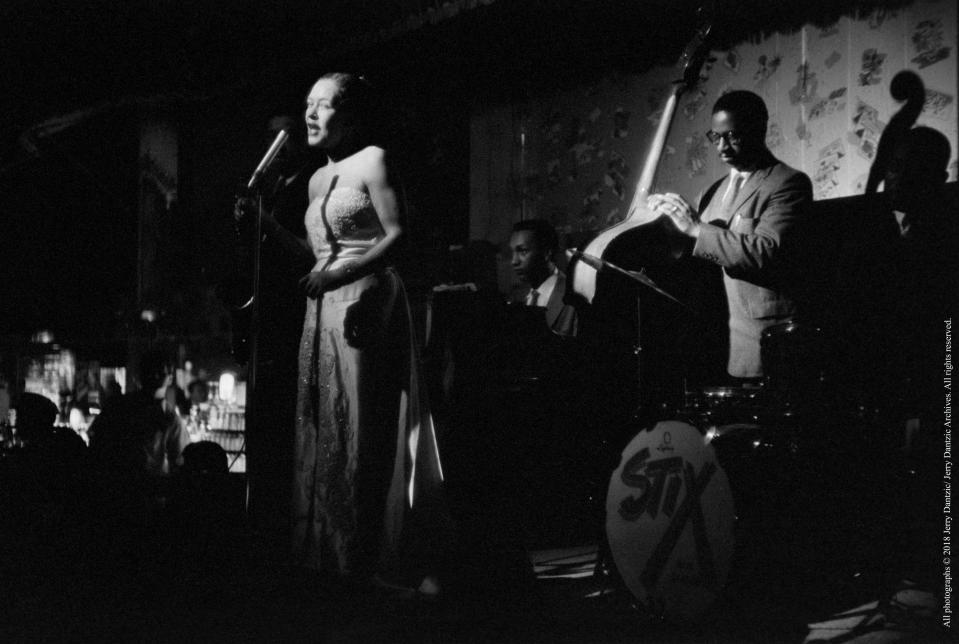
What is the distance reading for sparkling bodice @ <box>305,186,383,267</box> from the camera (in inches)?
121

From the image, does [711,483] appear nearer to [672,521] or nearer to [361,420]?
[672,521]

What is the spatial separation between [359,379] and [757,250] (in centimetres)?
150

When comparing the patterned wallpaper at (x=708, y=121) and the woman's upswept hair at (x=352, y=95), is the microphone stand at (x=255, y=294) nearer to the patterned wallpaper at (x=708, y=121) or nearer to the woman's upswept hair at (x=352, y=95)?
the woman's upswept hair at (x=352, y=95)

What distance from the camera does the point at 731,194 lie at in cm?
332

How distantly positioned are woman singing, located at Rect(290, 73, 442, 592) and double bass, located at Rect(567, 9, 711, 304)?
0.69 m

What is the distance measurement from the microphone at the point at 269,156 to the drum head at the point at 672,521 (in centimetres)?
161

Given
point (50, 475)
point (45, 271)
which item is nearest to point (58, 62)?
point (45, 271)

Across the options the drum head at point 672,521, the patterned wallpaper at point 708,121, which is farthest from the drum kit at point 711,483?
the patterned wallpaper at point 708,121

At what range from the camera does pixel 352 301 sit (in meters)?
3.09

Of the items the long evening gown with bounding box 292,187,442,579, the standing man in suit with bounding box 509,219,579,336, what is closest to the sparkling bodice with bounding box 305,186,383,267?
the long evening gown with bounding box 292,187,442,579

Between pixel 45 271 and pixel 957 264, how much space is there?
16.9ft

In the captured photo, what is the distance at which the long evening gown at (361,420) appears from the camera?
10.1 feet

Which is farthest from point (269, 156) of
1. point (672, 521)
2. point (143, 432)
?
point (143, 432)

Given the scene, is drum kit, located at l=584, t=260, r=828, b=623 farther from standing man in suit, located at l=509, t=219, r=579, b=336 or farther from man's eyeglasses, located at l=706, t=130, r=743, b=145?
standing man in suit, located at l=509, t=219, r=579, b=336
